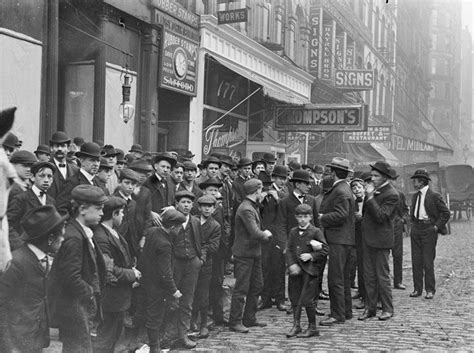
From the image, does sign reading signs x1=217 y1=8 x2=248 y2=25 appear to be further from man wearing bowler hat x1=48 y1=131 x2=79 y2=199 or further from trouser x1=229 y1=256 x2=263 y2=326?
trouser x1=229 y1=256 x2=263 y2=326

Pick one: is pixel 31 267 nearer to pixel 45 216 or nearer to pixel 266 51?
pixel 45 216

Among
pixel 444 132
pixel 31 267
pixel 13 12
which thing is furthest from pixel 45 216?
pixel 444 132

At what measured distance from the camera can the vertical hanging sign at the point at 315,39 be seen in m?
28.4

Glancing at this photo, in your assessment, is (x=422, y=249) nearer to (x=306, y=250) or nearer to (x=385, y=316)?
(x=385, y=316)

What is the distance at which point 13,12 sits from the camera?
433 inches

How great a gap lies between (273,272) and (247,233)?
4.68ft

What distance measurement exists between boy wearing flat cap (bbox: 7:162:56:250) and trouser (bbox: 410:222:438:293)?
5840 mm

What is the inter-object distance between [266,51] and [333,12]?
1033 cm

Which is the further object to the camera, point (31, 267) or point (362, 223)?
point (362, 223)

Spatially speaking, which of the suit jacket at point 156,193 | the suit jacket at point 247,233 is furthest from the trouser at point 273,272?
the suit jacket at point 156,193

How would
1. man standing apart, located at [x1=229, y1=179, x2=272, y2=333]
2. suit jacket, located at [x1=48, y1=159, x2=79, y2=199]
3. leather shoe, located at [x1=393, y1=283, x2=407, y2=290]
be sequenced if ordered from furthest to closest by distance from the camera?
leather shoe, located at [x1=393, y1=283, x2=407, y2=290]
man standing apart, located at [x1=229, y1=179, x2=272, y2=333]
suit jacket, located at [x1=48, y1=159, x2=79, y2=199]

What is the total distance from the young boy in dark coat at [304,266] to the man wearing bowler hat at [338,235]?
66 cm

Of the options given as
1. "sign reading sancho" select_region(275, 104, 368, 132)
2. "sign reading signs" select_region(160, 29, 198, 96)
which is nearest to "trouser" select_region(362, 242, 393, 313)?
"sign reading signs" select_region(160, 29, 198, 96)

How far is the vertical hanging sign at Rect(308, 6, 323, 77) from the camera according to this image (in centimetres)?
2842
